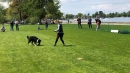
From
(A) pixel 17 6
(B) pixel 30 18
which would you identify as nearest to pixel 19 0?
(A) pixel 17 6

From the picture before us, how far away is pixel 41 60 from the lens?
13.0 m

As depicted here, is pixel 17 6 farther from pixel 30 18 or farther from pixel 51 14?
pixel 51 14

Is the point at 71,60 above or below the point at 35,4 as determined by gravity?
below

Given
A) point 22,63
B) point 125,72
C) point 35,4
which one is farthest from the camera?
point 35,4

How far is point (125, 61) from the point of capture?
40.8 ft

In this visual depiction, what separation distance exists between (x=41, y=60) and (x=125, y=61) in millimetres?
4357

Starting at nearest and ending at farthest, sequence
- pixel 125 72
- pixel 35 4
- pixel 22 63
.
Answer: pixel 125 72 < pixel 22 63 < pixel 35 4

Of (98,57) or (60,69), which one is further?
(98,57)

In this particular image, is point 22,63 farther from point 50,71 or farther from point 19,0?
point 19,0

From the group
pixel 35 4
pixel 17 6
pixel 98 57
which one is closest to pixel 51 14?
pixel 35 4

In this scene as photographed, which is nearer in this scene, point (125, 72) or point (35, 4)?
point (125, 72)

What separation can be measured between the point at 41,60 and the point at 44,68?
6.39 ft

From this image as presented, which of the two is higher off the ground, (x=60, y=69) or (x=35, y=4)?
(x=35, y=4)

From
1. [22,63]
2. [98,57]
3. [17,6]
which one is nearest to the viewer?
[22,63]
